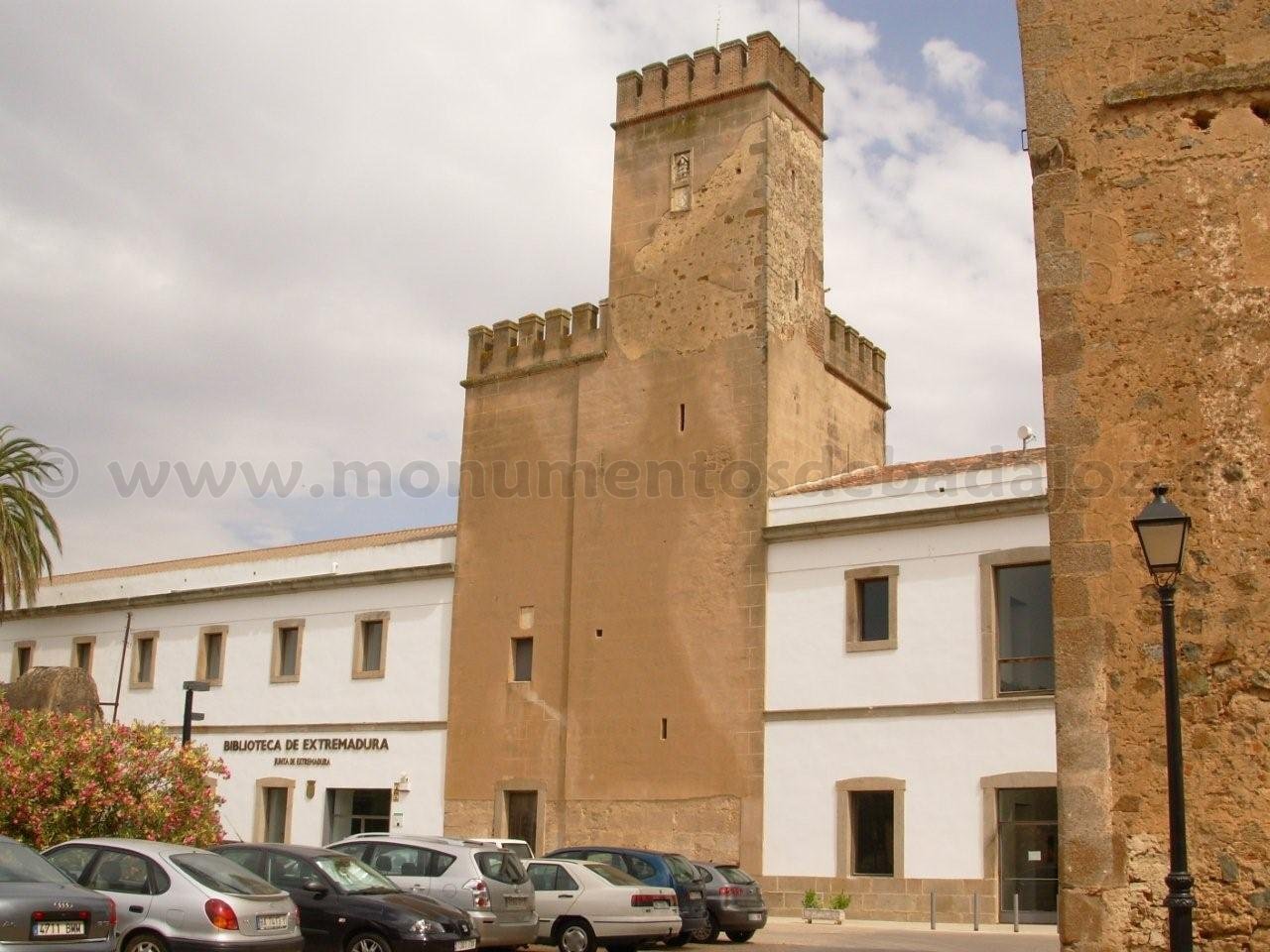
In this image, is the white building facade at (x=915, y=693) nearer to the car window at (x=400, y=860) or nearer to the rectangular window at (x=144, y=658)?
the car window at (x=400, y=860)

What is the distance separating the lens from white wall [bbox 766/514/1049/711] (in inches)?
958

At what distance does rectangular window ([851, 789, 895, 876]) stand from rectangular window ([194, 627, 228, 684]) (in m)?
17.2

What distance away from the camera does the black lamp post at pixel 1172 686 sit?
28.3ft

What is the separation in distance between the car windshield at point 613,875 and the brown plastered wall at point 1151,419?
889 cm

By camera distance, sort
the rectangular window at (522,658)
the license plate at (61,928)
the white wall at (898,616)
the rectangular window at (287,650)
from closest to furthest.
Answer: the license plate at (61,928) → the white wall at (898,616) → the rectangular window at (522,658) → the rectangular window at (287,650)

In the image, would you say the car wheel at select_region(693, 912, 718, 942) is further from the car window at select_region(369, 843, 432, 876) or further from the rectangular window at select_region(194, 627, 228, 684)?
the rectangular window at select_region(194, 627, 228, 684)

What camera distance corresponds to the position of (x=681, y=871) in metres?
19.6

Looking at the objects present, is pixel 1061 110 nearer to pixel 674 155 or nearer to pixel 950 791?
pixel 950 791

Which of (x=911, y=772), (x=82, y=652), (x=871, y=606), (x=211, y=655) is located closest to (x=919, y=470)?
(x=871, y=606)

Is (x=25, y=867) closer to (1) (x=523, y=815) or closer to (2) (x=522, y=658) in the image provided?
(1) (x=523, y=815)

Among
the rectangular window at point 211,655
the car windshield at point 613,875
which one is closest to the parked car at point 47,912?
the car windshield at point 613,875

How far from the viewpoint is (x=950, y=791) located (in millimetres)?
23906

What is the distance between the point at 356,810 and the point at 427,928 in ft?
61.0

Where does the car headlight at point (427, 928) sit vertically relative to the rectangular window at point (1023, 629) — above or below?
below
